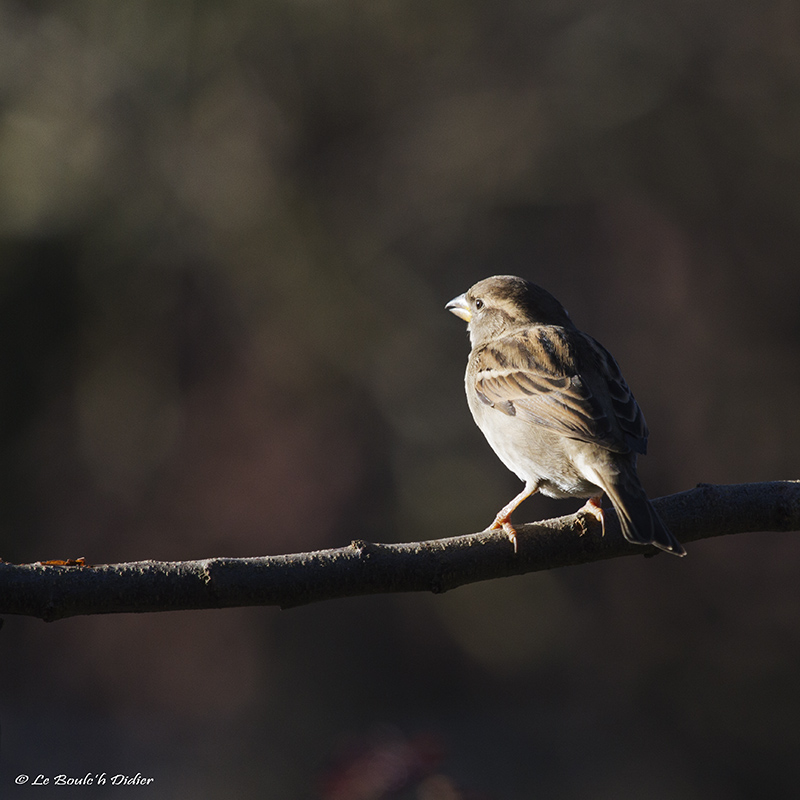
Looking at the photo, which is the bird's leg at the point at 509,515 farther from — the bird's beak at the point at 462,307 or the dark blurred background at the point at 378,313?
the dark blurred background at the point at 378,313

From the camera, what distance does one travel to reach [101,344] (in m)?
10.4

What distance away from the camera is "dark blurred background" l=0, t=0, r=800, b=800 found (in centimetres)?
1030

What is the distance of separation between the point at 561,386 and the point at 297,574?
1.81 meters

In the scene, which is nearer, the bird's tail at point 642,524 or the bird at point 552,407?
the bird's tail at point 642,524

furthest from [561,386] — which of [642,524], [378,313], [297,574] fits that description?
[378,313]

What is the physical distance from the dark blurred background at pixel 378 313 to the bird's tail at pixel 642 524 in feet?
22.9

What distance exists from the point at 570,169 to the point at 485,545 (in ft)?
29.9

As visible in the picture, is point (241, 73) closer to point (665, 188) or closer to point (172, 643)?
point (665, 188)

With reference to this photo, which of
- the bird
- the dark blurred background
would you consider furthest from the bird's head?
the dark blurred background

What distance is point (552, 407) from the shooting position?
153 inches

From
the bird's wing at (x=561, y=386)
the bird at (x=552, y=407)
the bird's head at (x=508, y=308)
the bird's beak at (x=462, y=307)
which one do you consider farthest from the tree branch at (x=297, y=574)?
the bird's beak at (x=462, y=307)

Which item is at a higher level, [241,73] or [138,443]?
[241,73]

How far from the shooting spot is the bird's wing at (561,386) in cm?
377

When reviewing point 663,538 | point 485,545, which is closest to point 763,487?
point 663,538
